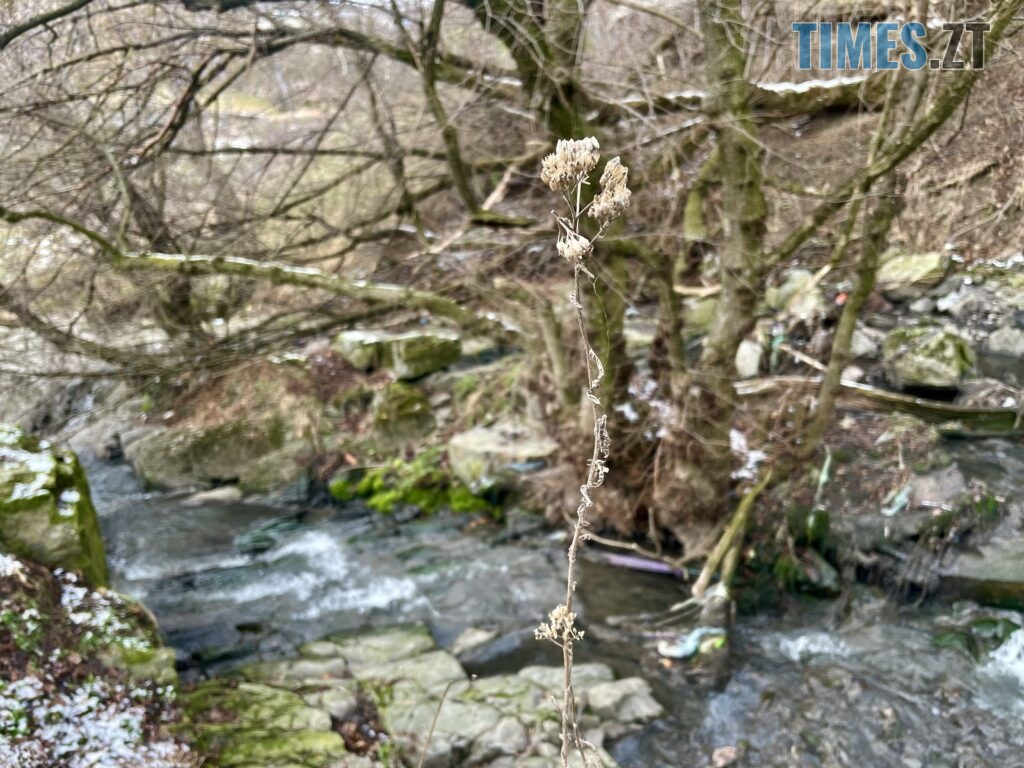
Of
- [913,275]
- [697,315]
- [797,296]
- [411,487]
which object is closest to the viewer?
[411,487]

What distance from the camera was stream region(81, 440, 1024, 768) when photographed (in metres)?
4.24

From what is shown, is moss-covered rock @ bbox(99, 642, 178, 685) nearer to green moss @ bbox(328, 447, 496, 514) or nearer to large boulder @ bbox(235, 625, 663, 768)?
large boulder @ bbox(235, 625, 663, 768)

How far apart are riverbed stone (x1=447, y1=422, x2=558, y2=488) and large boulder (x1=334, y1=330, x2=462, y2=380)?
1628mm

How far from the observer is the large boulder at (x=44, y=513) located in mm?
4289

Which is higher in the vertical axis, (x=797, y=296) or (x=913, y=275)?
(x=913, y=275)

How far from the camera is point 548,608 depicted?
573 centimetres

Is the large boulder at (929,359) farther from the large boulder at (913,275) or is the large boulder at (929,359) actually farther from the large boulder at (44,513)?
the large boulder at (44,513)

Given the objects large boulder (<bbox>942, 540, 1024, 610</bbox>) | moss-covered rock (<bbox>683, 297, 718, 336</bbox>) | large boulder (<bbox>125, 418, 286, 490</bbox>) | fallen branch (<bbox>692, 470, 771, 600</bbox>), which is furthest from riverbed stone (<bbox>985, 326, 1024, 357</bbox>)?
large boulder (<bbox>125, 418, 286, 490</bbox>)

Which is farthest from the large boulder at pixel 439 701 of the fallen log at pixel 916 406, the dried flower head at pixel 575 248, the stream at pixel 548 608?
the dried flower head at pixel 575 248

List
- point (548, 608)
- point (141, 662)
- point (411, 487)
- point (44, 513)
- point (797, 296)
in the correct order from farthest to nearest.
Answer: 1. point (797, 296)
2. point (411, 487)
3. point (548, 608)
4. point (44, 513)
5. point (141, 662)

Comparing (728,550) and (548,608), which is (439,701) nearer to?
(548,608)

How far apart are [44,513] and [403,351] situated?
5.21 metres

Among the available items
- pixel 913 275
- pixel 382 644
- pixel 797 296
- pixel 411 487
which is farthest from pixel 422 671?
pixel 913 275

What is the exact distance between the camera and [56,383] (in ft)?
19.8
